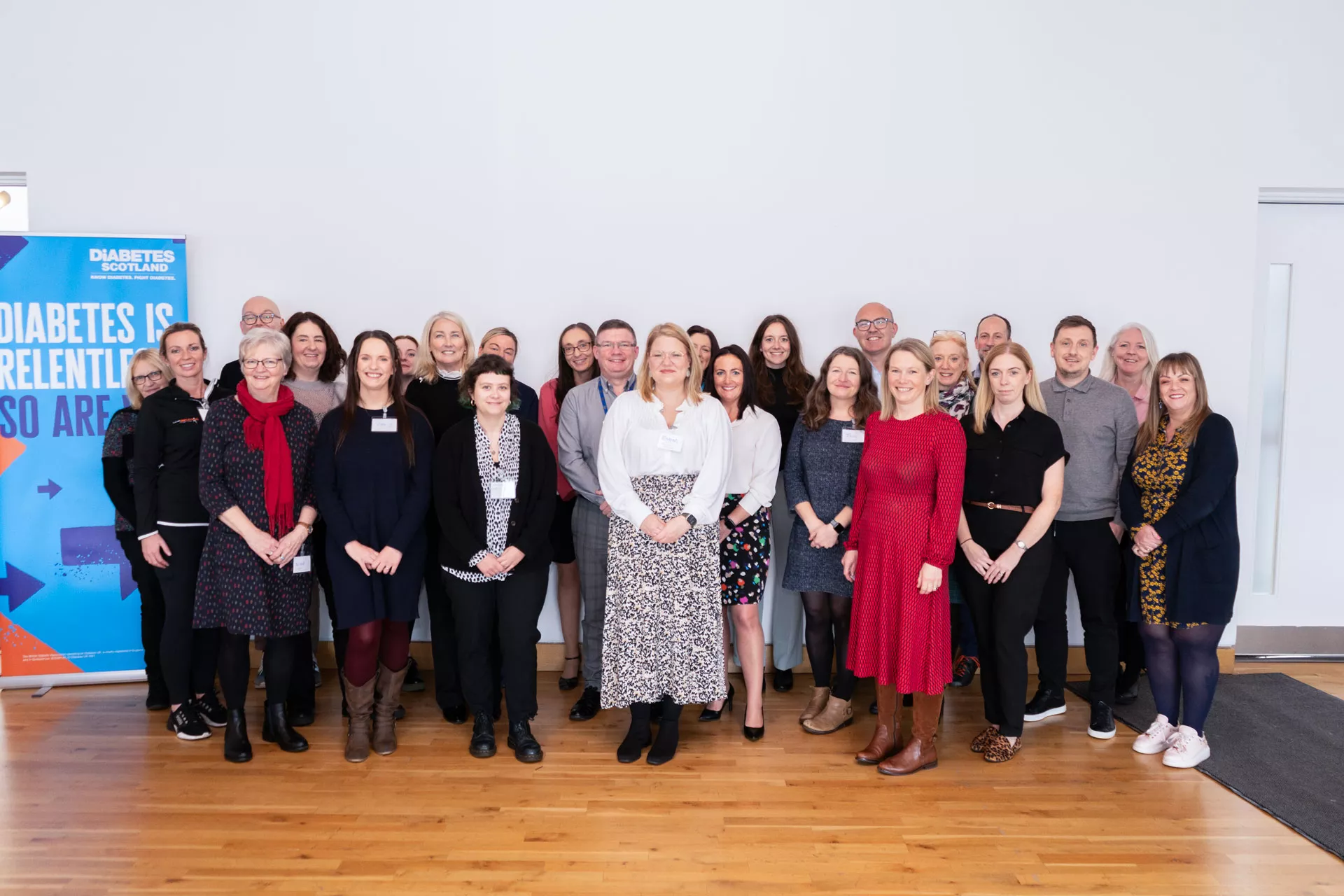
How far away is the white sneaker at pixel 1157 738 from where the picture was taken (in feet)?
11.1

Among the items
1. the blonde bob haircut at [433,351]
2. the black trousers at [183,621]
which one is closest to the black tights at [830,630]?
the blonde bob haircut at [433,351]

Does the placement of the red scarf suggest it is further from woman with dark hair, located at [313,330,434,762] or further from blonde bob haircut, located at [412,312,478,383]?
blonde bob haircut, located at [412,312,478,383]

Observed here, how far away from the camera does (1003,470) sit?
125 inches

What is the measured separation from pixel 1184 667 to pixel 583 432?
2759 millimetres

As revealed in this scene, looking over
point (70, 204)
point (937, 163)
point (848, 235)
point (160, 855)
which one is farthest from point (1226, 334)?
point (70, 204)

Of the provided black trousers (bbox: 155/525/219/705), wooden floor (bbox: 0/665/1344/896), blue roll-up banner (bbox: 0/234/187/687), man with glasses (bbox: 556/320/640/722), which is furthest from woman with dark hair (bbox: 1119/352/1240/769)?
blue roll-up banner (bbox: 0/234/187/687)

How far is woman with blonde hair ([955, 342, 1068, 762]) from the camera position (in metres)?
3.14

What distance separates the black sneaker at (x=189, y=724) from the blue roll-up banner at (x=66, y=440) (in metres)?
0.99

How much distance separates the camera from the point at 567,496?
3918mm

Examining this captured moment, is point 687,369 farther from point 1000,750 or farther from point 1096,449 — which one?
point 1000,750

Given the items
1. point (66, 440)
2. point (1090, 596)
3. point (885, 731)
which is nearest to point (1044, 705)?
point (1090, 596)

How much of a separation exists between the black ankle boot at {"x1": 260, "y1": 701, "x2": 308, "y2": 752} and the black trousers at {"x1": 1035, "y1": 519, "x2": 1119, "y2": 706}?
10.5ft

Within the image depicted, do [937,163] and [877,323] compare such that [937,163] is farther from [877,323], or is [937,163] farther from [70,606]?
[70,606]

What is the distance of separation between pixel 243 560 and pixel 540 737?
1.43 m
